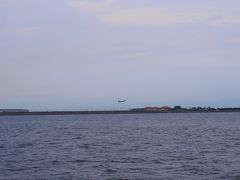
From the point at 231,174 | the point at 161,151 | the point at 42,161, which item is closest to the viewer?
the point at 231,174

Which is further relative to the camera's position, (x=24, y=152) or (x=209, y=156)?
(x=24, y=152)

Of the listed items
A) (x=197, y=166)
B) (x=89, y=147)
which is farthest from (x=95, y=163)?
(x=89, y=147)

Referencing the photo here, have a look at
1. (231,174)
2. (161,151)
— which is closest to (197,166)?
(231,174)

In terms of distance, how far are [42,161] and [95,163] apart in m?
3.91

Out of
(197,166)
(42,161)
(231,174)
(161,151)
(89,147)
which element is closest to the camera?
(231,174)

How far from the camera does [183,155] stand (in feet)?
127

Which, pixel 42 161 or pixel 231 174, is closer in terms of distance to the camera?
pixel 231 174

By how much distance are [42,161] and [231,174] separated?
43.5 feet

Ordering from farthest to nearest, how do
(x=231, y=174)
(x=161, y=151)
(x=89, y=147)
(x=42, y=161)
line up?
(x=89, y=147), (x=161, y=151), (x=42, y=161), (x=231, y=174)

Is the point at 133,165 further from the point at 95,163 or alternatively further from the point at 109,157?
the point at 109,157

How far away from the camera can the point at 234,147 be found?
147 feet

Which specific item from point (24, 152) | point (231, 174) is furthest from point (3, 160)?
point (231, 174)

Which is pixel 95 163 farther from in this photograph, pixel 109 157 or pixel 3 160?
pixel 3 160

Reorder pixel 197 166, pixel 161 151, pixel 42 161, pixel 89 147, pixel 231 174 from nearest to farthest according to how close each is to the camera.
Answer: pixel 231 174
pixel 197 166
pixel 42 161
pixel 161 151
pixel 89 147
